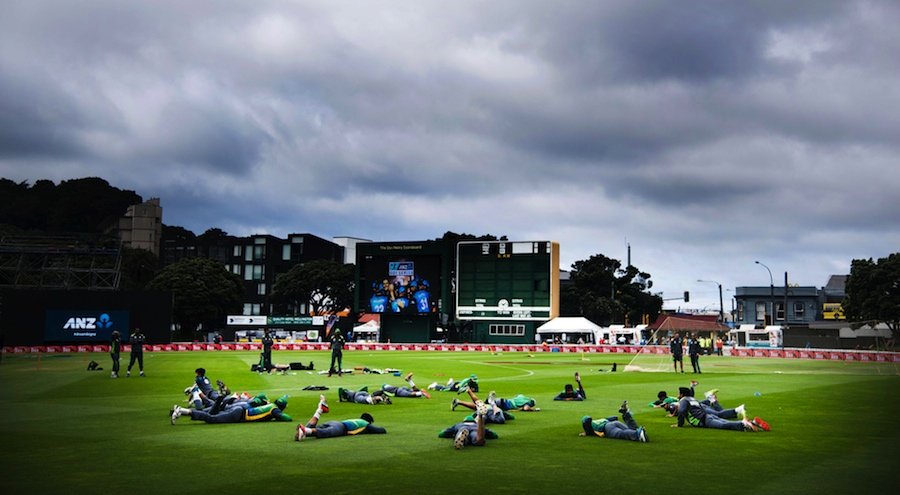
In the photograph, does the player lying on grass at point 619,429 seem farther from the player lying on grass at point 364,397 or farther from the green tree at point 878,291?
the green tree at point 878,291

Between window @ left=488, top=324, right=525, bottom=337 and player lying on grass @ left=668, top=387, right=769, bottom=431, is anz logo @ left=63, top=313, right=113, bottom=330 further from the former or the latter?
player lying on grass @ left=668, top=387, right=769, bottom=431

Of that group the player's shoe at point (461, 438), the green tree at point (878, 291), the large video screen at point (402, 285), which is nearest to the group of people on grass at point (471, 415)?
the player's shoe at point (461, 438)

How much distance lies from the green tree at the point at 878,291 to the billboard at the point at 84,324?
280ft

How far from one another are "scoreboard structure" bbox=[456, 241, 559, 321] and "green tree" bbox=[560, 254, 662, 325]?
3614 cm

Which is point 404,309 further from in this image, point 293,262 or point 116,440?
point 116,440

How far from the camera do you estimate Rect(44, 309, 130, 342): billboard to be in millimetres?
77606

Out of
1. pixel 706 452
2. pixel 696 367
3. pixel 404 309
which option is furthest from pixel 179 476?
pixel 404 309

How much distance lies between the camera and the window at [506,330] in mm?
110500

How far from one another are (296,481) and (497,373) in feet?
110

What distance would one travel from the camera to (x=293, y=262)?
533ft

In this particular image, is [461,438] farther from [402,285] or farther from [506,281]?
[402,285]

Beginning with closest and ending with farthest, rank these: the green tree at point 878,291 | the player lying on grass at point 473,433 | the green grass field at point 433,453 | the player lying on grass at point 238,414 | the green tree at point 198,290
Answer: the green grass field at point 433,453
the player lying on grass at point 473,433
the player lying on grass at point 238,414
the green tree at point 878,291
the green tree at point 198,290

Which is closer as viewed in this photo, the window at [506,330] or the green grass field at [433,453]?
the green grass field at [433,453]

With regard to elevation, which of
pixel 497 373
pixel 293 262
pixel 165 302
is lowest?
pixel 497 373
